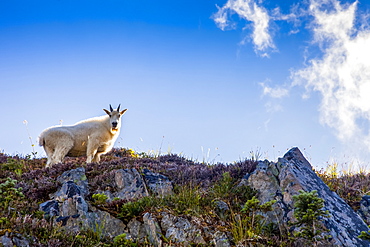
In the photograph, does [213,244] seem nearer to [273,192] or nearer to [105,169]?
[273,192]

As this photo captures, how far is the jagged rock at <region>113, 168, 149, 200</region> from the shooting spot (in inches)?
376

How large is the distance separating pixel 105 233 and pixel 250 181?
4091mm

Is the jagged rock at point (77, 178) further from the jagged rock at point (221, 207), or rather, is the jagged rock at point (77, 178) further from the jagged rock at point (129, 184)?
the jagged rock at point (221, 207)

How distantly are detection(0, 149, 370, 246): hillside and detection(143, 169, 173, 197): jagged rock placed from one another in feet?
0.10

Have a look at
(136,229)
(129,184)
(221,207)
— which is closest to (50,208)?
(136,229)

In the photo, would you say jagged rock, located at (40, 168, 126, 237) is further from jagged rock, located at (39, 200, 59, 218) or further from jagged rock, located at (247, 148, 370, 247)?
jagged rock, located at (247, 148, 370, 247)

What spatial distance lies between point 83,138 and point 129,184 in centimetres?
585

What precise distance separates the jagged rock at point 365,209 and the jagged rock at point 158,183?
16.8 ft

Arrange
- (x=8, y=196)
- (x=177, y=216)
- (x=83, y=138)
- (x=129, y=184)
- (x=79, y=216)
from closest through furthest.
Result: (x=177, y=216) < (x=79, y=216) < (x=8, y=196) < (x=129, y=184) < (x=83, y=138)

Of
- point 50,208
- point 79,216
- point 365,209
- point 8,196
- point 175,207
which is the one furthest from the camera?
point 365,209

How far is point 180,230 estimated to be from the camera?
24.0ft

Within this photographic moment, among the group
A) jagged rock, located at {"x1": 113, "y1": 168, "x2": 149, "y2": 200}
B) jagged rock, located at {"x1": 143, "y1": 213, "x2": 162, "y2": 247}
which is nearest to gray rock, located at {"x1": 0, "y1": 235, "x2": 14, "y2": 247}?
jagged rock, located at {"x1": 143, "y1": 213, "x2": 162, "y2": 247}

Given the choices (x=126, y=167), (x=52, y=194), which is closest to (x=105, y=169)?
(x=126, y=167)

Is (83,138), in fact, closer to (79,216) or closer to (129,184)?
(129,184)
